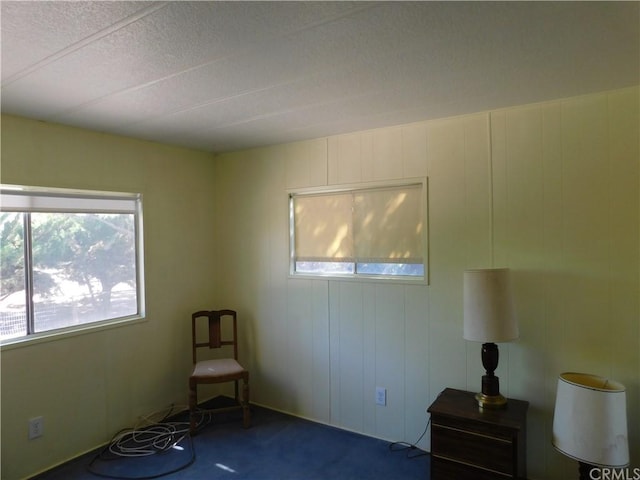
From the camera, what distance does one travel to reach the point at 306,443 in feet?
9.89

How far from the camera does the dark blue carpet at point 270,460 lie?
262cm

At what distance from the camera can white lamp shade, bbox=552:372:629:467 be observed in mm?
1927

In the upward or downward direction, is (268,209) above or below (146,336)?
above

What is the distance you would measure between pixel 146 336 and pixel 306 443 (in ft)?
5.04

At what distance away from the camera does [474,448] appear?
7.52 feet

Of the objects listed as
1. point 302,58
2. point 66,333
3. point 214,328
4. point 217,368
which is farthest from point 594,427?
point 66,333

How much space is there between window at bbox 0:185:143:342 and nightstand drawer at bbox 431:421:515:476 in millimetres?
2446

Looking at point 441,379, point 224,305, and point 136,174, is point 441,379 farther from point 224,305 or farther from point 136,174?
point 136,174

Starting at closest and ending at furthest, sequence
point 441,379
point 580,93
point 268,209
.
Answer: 1. point 580,93
2. point 441,379
3. point 268,209

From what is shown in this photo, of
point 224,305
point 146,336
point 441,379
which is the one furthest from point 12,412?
point 441,379

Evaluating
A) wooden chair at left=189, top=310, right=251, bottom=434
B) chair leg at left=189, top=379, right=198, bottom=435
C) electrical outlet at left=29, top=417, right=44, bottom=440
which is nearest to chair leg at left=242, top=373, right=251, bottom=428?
wooden chair at left=189, top=310, right=251, bottom=434

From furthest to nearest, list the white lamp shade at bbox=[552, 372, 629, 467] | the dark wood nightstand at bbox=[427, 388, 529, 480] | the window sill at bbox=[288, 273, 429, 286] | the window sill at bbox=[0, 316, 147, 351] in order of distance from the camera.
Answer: the window sill at bbox=[288, 273, 429, 286] → the window sill at bbox=[0, 316, 147, 351] → the dark wood nightstand at bbox=[427, 388, 529, 480] → the white lamp shade at bbox=[552, 372, 629, 467]

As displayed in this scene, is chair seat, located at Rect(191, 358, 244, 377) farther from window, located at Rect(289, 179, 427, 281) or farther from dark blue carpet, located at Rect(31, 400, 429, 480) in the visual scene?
window, located at Rect(289, 179, 427, 281)

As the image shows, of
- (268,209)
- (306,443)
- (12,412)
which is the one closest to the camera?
(12,412)
